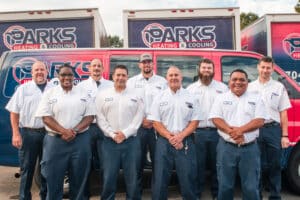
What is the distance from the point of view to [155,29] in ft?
26.0

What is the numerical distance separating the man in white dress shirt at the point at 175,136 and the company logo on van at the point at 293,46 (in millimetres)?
4059

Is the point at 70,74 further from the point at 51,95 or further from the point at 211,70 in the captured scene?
the point at 211,70

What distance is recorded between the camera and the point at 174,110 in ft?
16.6

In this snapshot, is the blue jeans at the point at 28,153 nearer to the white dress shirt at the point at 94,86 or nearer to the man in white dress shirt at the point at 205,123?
the white dress shirt at the point at 94,86

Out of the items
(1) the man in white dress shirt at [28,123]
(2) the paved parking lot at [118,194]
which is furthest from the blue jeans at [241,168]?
(1) the man in white dress shirt at [28,123]

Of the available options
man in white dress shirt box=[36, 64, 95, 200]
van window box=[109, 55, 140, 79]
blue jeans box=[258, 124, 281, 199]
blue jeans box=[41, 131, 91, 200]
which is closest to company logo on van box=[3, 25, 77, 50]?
van window box=[109, 55, 140, 79]

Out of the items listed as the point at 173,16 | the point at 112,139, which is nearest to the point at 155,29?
the point at 173,16

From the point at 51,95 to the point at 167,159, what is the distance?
1.53m

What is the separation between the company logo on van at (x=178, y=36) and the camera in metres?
7.84

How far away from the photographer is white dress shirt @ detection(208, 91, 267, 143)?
15.8 feet

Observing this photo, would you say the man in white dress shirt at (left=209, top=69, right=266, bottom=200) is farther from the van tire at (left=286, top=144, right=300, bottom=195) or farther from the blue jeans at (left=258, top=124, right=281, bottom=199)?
the van tire at (left=286, top=144, right=300, bottom=195)

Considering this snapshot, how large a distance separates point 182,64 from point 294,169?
7.49 feet

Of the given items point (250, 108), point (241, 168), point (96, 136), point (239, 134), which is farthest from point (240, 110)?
point (96, 136)

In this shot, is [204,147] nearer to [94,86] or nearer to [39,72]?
[94,86]
